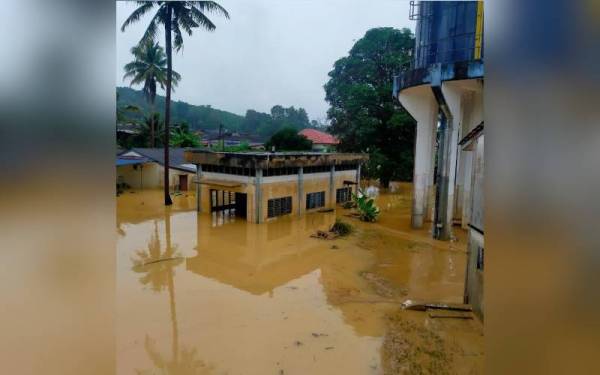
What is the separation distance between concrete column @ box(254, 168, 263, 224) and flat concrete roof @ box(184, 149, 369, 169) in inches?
20.2

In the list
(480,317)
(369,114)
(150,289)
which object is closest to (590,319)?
(480,317)

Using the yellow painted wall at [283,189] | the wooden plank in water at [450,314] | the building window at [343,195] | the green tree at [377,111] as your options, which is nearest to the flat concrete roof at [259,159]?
the yellow painted wall at [283,189]

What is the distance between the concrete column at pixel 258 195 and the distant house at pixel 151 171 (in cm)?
→ 1013

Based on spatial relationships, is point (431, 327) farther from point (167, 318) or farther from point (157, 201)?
point (157, 201)

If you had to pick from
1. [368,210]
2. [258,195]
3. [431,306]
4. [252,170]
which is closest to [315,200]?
[368,210]

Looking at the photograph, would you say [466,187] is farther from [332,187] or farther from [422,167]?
[332,187]

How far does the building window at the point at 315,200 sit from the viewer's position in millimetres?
21594

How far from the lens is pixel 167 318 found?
8.38 metres

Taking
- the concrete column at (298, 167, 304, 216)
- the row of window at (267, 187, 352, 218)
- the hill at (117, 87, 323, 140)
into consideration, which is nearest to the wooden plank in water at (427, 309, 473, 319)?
the row of window at (267, 187, 352, 218)

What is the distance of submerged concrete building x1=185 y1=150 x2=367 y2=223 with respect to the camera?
719 inches

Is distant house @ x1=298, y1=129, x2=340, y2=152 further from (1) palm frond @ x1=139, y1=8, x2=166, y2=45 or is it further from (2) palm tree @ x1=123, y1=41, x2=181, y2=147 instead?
(1) palm frond @ x1=139, y1=8, x2=166, y2=45

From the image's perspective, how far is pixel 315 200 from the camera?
72.4 feet

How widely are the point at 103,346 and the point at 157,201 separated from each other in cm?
2293

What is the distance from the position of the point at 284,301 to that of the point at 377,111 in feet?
72.3
